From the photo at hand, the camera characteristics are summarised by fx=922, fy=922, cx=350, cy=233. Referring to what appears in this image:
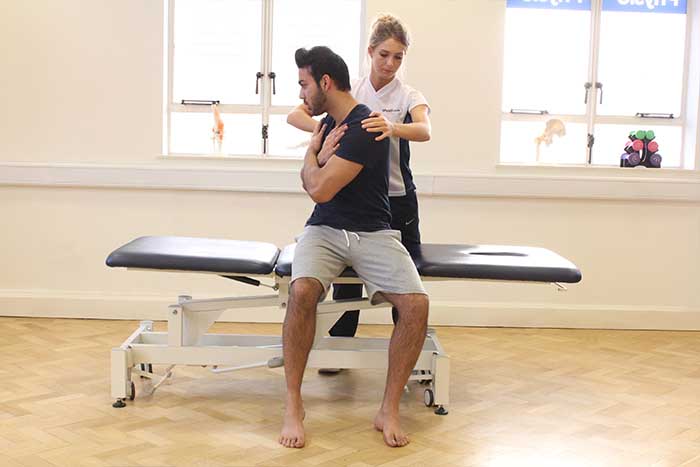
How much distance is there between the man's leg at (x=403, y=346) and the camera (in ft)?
9.84

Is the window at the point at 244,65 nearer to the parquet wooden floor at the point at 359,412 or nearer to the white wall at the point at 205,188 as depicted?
the white wall at the point at 205,188

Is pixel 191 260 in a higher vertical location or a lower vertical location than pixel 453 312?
higher

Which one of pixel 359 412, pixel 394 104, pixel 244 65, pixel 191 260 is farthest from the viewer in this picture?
pixel 244 65

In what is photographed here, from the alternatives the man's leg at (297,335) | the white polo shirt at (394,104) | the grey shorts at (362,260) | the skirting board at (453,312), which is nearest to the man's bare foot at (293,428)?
the man's leg at (297,335)

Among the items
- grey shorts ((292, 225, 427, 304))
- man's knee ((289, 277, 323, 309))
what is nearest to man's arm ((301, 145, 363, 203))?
grey shorts ((292, 225, 427, 304))

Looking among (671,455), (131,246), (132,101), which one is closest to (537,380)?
(671,455)

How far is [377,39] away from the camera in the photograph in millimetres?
3227

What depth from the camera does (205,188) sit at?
4758 millimetres

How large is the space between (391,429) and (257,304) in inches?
30.0

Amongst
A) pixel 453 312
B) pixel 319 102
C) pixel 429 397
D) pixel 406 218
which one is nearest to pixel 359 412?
pixel 429 397

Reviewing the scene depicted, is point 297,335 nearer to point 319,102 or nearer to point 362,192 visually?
point 362,192

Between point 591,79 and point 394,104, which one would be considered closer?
point 394,104

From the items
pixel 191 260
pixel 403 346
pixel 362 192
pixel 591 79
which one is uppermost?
pixel 591 79

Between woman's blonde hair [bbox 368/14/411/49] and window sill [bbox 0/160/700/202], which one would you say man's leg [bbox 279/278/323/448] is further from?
window sill [bbox 0/160/700/202]
